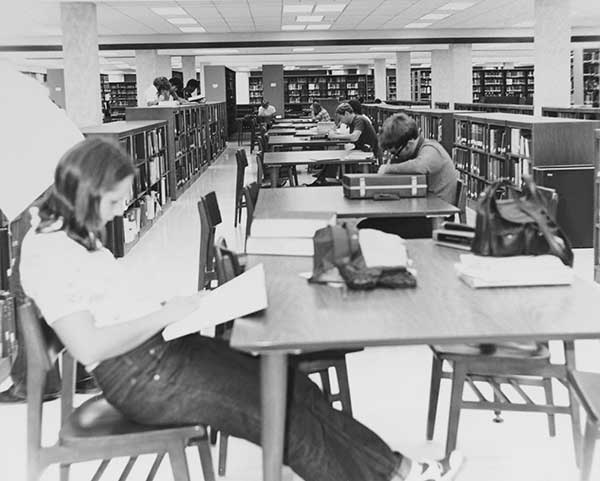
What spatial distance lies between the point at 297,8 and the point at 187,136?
341cm

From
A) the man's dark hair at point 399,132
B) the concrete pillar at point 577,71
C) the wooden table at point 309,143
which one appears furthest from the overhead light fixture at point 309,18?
the man's dark hair at point 399,132

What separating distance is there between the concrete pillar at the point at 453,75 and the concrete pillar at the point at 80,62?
29.7 ft

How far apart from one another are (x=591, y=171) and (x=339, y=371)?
4.39 metres

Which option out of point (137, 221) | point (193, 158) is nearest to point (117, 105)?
point (193, 158)

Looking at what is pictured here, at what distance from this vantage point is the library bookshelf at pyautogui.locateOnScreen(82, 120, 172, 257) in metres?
6.84

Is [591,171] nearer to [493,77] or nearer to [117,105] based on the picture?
[493,77]

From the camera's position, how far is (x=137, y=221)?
7895mm

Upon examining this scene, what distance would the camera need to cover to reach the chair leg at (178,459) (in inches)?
84.0

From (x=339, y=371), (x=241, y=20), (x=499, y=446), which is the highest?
(x=241, y=20)

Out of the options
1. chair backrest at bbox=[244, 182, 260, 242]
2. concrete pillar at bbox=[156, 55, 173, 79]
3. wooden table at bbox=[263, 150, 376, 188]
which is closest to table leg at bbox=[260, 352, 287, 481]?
chair backrest at bbox=[244, 182, 260, 242]

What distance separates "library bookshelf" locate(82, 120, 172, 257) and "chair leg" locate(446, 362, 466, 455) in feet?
13.3

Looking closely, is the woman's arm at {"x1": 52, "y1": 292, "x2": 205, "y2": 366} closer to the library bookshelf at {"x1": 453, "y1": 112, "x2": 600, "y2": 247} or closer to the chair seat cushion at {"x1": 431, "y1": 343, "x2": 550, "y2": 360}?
the chair seat cushion at {"x1": 431, "y1": 343, "x2": 550, "y2": 360}

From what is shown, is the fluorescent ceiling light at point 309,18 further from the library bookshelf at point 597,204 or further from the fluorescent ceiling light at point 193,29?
the library bookshelf at point 597,204

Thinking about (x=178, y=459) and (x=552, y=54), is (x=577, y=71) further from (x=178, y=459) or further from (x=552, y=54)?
(x=178, y=459)
